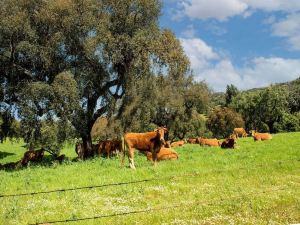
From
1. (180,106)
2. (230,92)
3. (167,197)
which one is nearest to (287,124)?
(230,92)

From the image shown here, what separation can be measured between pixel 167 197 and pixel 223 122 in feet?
291

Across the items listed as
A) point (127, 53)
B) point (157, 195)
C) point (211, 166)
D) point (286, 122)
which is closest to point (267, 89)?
point (286, 122)

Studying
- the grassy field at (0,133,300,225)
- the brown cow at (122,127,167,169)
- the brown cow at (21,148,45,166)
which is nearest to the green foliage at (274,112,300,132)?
the brown cow at (21,148,45,166)

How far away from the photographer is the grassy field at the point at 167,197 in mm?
13461

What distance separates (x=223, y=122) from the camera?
339 feet

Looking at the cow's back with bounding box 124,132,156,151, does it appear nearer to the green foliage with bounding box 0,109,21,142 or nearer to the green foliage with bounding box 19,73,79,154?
the green foliage with bounding box 19,73,79,154

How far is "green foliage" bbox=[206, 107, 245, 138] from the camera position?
103 meters

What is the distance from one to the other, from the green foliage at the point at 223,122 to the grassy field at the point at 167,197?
261ft

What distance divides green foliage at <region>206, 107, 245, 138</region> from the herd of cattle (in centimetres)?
5406

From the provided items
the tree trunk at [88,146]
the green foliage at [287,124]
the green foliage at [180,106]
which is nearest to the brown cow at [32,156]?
the tree trunk at [88,146]

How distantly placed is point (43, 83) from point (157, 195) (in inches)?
755

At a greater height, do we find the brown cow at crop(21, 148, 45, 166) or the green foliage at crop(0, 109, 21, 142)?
the green foliage at crop(0, 109, 21, 142)

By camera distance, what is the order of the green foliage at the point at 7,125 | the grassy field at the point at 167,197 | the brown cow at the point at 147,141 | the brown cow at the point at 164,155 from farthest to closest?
the green foliage at the point at 7,125, the brown cow at the point at 164,155, the brown cow at the point at 147,141, the grassy field at the point at 167,197

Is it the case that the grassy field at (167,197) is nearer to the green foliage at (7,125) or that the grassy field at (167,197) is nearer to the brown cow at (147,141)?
the brown cow at (147,141)
